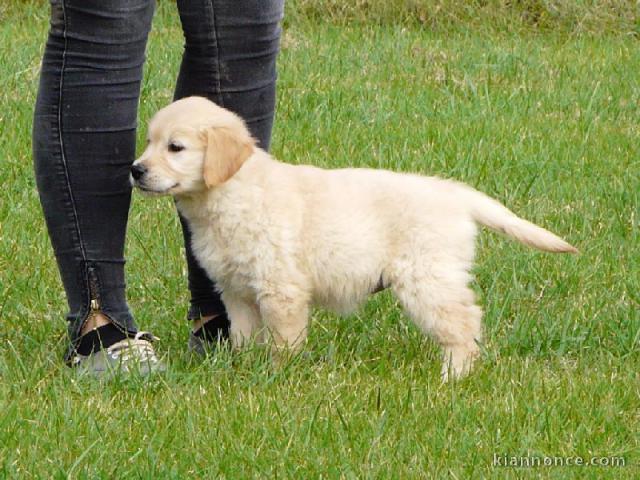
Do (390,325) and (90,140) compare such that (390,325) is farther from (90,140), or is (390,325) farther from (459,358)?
(90,140)

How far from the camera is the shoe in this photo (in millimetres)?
3281

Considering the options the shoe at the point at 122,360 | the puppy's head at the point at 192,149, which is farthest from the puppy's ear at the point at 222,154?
the shoe at the point at 122,360

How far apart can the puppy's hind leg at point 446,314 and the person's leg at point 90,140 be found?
0.76 m

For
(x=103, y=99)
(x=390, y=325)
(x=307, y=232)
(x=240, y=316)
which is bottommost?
(x=390, y=325)

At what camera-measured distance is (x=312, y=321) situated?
12.9 feet

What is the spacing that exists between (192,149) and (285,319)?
0.51 metres

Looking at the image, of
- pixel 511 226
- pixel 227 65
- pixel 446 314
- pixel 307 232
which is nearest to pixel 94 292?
pixel 307 232

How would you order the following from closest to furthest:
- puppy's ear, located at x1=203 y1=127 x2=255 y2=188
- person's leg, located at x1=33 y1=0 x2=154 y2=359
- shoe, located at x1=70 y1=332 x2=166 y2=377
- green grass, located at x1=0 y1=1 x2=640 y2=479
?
green grass, located at x1=0 y1=1 x2=640 y2=479 < person's leg, located at x1=33 y1=0 x2=154 y2=359 < shoe, located at x1=70 y1=332 x2=166 y2=377 < puppy's ear, located at x1=203 y1=127 x2=255 y2=188

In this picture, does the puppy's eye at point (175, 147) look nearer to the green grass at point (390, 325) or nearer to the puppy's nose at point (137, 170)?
the puppy's nose at point (137, 170)

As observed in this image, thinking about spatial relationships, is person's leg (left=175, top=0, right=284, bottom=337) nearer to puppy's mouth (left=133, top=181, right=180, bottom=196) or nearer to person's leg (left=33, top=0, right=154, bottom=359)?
person's leg (left=33, top=0, right=154, bottom=359)

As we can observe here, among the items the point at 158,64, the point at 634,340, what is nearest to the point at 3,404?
the point at 634,340

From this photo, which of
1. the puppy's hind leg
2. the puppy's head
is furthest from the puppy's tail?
the puppy's head

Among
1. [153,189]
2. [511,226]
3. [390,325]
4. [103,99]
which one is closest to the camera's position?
[103,99]

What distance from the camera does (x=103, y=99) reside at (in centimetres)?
324
